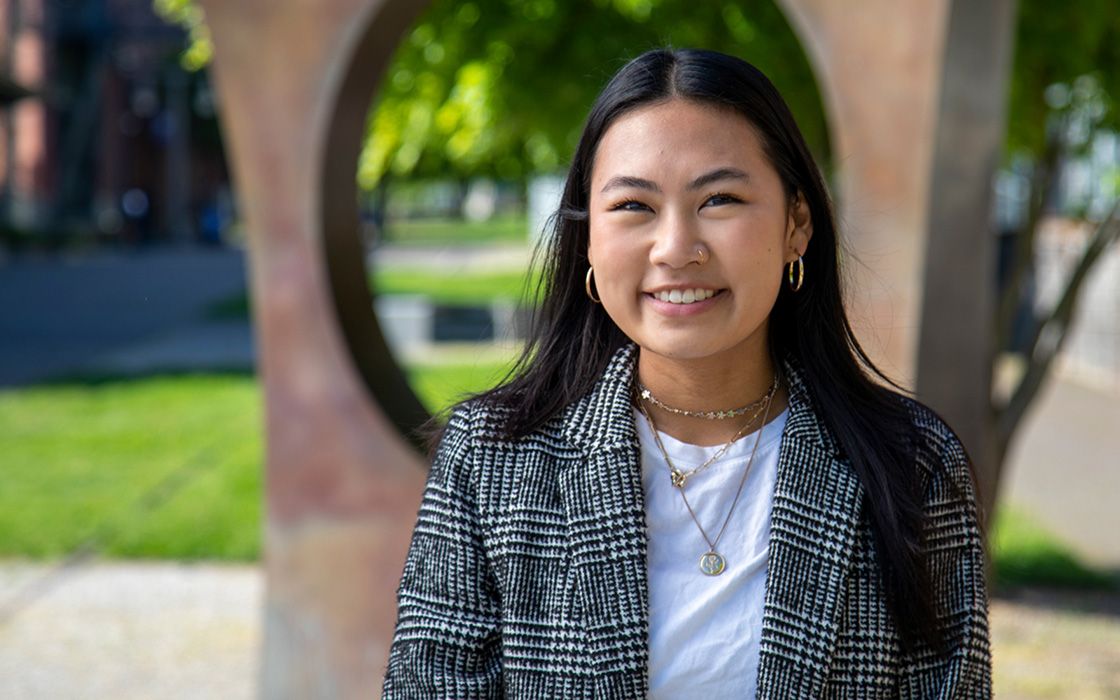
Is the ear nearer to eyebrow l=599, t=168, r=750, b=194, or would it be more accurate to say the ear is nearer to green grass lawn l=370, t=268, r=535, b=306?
eyebrow l=599, t=168, r=750, b=194

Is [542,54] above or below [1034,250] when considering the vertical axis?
above

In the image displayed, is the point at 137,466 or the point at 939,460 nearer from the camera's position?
the point at 939,460

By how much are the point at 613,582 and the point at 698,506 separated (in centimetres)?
18

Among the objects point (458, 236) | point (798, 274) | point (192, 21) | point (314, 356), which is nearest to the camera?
point (798, 274)

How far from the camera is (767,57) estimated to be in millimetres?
5180

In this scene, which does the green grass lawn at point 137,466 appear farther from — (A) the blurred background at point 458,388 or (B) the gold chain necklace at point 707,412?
(B) the gold chain necklace at point 707,412

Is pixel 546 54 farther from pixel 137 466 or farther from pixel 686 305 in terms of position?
pixel 137 466

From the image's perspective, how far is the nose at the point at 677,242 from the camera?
1.63 metres

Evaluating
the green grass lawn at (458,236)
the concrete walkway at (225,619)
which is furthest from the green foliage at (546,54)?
the green grass lawn at (458,236)

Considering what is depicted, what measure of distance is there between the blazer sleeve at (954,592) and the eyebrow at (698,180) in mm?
531

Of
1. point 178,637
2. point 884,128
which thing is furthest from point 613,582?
point 178,637

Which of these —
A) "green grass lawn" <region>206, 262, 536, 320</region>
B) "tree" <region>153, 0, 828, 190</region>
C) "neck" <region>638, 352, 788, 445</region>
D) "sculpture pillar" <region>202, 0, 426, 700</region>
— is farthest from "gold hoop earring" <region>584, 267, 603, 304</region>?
"green grass lawn" <region>206, 262, 536, 320</region>

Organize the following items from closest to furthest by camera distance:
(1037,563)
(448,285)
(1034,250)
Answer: (1034,250) → (1037,563) → (448,285)

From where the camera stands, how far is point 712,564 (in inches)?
67.1
